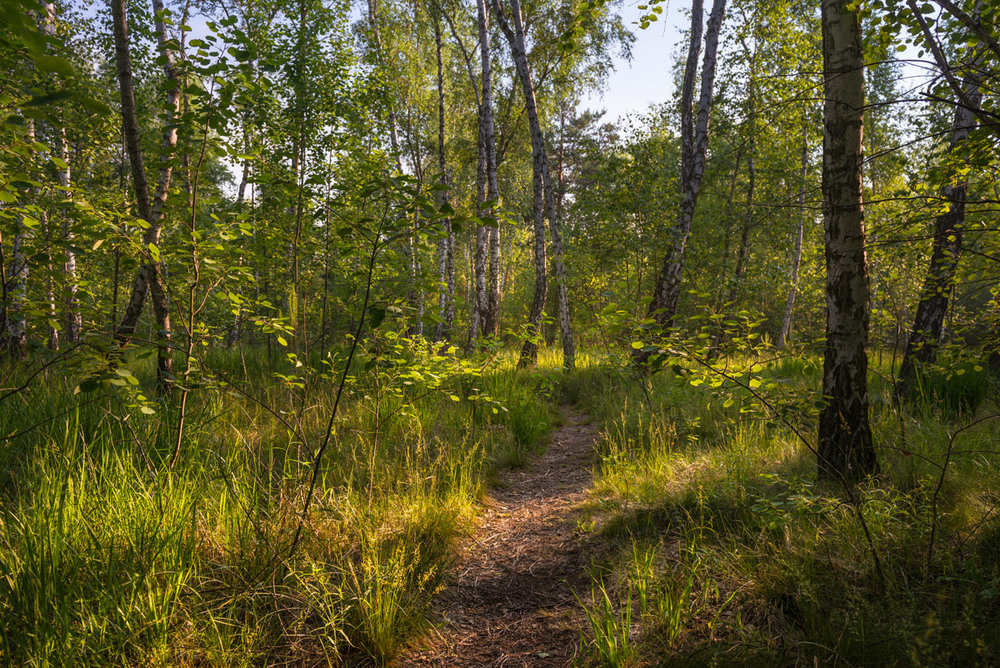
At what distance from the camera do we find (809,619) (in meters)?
1.90

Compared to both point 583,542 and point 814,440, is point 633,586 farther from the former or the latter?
point 814,440

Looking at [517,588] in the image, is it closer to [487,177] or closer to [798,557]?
[798,557]

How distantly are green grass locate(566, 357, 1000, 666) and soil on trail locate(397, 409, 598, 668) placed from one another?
0.24 meters

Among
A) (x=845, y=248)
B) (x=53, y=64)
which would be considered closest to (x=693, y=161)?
(x=845, y=248)

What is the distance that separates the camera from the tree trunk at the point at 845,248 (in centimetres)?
264

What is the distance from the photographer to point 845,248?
2674 millimetres

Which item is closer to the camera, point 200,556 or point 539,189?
point 200,556

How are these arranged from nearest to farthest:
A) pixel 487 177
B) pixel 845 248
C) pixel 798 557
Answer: pixel 798 557 → pixel 845 248 → pixel 487 177

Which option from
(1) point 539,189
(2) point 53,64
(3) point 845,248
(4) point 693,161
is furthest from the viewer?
(1) point 539,189

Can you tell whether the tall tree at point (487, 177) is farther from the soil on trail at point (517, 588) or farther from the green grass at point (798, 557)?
the green grass at point (798, 557)

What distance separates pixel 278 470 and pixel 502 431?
2438mm

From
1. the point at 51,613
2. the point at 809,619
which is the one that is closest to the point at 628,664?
the point at 809,619

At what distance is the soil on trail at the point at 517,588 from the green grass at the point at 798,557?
0.80 ft

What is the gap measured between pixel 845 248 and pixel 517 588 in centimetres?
290
